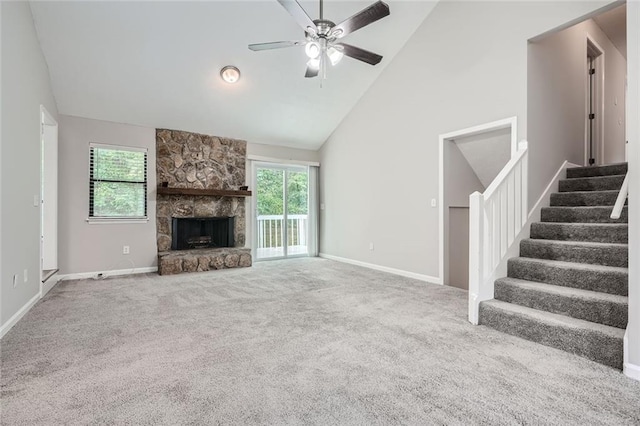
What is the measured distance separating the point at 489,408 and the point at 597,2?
12.2 feet

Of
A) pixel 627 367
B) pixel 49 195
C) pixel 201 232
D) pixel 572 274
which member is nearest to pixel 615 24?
pixel 572 274

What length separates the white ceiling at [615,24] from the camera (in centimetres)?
457

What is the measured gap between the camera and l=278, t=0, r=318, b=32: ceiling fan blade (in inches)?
103

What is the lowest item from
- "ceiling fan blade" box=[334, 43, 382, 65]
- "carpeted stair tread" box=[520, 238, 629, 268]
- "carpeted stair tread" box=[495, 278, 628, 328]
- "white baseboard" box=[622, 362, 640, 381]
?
"white baseboard" box=[622, 362, 640, 381]

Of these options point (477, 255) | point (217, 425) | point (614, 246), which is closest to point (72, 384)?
point (217, 425)

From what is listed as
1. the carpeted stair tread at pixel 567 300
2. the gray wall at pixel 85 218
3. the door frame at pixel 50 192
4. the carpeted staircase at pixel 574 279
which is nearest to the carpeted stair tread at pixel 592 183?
the carpeted staircase at pixel 574 279

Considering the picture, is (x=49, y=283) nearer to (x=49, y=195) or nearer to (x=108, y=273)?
(x=108, y=273)

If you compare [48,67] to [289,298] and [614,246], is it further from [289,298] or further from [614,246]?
[614,246]

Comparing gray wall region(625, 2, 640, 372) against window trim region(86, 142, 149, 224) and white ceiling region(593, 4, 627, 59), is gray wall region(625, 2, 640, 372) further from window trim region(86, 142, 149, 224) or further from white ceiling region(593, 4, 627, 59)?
window trim region(86, 142, 149, 224)

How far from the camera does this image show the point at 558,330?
7.75 ft

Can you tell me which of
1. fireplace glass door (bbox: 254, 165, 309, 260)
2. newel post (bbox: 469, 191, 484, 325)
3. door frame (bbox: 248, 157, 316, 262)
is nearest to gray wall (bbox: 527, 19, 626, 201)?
newel post (bbox: 469, 191, 484, 325)

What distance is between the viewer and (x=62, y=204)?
15.6ft

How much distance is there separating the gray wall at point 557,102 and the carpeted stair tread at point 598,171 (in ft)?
0.67

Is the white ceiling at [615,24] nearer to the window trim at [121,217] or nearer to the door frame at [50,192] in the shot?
the window trim at [121,217]
